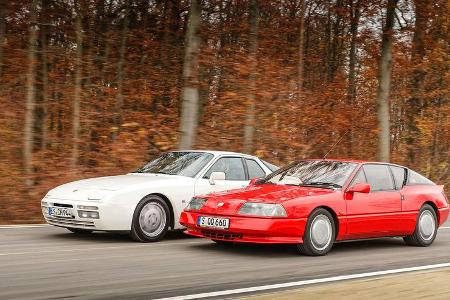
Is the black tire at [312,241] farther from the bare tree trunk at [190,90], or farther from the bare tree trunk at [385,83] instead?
the bare tree trunk at [385,83]

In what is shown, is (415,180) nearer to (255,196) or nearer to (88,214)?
(255,196)

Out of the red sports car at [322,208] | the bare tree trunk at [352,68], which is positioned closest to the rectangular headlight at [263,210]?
the red sports car at [322,208]

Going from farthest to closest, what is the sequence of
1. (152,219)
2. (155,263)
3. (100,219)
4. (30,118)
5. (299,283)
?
(30,118), (152,219), (100,219), (155,263), (299,283)

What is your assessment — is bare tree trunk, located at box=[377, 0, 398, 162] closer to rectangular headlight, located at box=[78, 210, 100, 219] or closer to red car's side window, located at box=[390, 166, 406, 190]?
red car's side window, located at box=[390, 166, 406, 190]

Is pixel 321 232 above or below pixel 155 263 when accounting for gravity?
above

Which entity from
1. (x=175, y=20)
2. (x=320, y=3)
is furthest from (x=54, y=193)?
(x=320, y=3)

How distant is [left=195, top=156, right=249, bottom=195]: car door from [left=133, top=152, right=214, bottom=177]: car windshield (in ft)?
0.54

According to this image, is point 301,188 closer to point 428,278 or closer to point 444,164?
point 428,278

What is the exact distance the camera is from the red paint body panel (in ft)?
28.5

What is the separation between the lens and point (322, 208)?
9109 millimetres

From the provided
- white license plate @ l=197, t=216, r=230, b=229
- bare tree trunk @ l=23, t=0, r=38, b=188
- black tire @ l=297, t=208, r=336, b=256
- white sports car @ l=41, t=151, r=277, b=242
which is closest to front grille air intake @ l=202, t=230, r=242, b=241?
white license plate @ l=197, t=216, r=230, b=229

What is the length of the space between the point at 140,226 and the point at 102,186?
2.71ft

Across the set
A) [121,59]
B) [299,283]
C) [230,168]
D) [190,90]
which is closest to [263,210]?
[299,283]

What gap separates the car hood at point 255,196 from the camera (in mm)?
8852
